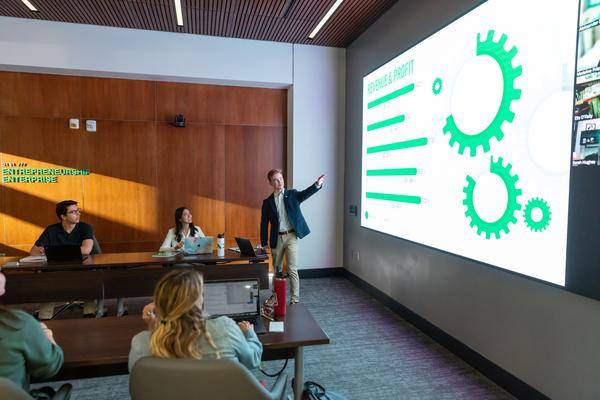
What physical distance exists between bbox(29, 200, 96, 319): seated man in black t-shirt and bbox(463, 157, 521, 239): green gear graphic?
3669mm

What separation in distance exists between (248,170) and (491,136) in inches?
147

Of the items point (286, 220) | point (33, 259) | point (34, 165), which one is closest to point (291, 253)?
point (286, 220)

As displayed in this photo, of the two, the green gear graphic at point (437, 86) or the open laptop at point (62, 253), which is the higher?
the green gear graphic at point (437, 86)

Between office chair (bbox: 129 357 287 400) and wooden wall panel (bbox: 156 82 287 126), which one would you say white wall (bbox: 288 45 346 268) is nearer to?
wooden wall panel (bbox: 156 82 287 126)

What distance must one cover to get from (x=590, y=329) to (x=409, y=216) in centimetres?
185

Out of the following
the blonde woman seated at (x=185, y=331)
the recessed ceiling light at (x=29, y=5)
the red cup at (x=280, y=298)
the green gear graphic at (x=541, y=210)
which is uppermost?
the recessed ceiling light at (x=29, y=5)

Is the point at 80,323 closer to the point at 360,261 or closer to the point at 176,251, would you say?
the point at 176,251

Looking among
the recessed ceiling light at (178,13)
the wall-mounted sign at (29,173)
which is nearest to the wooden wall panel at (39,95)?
the wall-mounted sign at (29,173)

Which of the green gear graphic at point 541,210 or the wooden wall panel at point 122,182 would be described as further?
the wooden wall panel at point 122,182

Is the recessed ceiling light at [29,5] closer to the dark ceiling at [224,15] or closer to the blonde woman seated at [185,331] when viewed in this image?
the dark ceiling at [224,15]

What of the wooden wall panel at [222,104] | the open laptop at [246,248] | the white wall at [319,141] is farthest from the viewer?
the white wall at [319,141]

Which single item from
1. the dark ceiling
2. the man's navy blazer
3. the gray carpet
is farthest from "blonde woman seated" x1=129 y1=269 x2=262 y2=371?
the dark ceiling

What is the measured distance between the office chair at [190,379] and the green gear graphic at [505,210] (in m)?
2.10

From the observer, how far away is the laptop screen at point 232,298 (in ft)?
6.38
